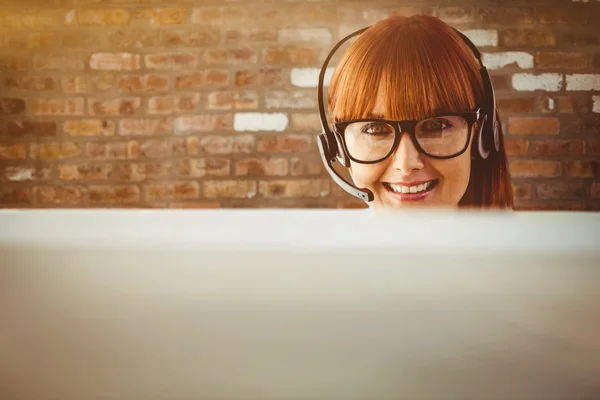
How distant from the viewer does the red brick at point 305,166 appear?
1650 mm

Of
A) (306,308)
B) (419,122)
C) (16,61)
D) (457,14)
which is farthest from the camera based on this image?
(16,61)

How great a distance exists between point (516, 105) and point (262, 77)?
3.29 feet

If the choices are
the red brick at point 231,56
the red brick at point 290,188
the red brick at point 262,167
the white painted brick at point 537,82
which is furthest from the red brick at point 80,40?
the white painted brick at point 537,82

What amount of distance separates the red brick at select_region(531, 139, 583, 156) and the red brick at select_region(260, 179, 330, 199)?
88cm

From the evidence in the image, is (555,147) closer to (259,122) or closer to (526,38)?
(526,38)

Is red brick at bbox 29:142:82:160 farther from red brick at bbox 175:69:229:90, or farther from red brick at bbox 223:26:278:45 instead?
red brick at bbox 223:26:278:45

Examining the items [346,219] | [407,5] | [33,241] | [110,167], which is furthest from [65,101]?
[346,219]

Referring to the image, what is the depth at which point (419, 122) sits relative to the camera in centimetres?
128

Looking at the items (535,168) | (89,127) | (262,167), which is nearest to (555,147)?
(535,168)

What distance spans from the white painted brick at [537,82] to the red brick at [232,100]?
1.03 metres

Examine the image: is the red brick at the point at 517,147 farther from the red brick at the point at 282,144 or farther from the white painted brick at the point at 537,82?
the red brick at the point at 282,144

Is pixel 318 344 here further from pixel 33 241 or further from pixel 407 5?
pixel 407 5

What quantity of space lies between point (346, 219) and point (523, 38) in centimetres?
162

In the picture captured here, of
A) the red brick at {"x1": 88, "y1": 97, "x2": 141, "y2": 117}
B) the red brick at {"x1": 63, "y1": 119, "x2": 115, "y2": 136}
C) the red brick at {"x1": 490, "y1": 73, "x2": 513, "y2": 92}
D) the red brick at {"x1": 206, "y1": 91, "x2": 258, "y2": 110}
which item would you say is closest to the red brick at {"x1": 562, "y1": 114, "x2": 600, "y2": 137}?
the red brick at {"x1": 490, "y1": 73, "x2": 513, "y2": 92}
